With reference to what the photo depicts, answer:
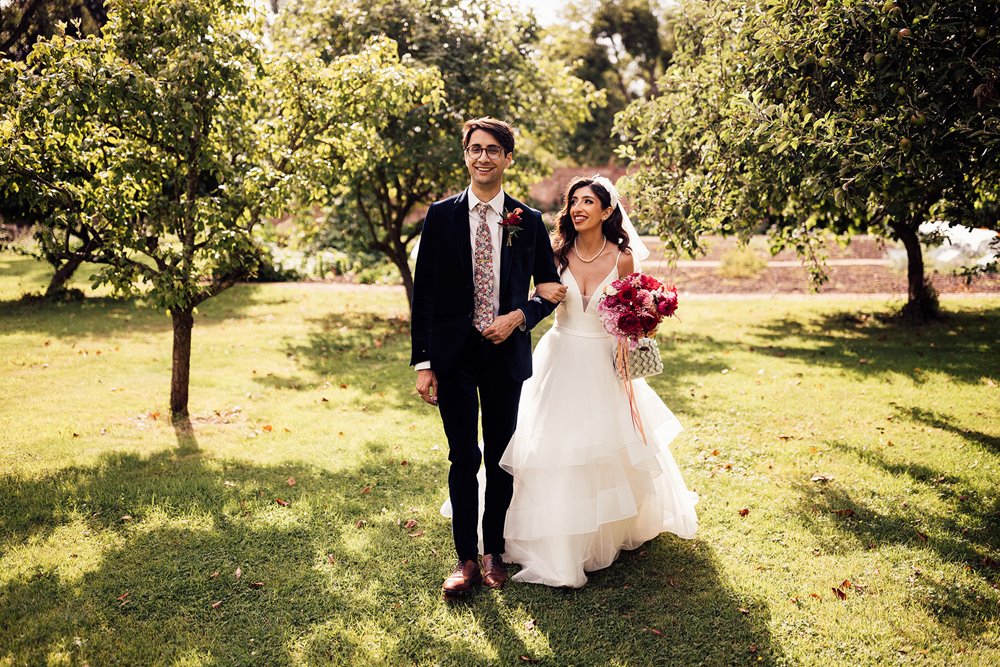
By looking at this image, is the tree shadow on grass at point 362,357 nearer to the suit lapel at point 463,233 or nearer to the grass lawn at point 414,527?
the grass lawn at point 414,527

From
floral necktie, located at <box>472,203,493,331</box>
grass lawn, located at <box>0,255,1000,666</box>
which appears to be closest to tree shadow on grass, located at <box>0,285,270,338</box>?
grass lawn, located at <box>0,255,1000,666</box>

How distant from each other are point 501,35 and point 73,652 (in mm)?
11054

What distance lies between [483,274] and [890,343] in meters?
9.24

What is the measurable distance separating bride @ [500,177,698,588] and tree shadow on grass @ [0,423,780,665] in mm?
210

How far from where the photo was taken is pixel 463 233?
3.98 meters

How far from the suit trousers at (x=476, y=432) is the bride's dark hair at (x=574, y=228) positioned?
97 centimetres

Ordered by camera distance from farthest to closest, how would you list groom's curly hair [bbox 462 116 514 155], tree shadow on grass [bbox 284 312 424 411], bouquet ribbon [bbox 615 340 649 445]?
tree shadow on grass [bbox 284 312 424 411], bouquet ribbon [bbox 615 340 649 445], groom's curly hair [bbox 462 116 514 155]

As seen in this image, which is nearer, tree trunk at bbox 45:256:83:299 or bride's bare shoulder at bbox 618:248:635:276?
bride's bare shoulder at bbox 618:248:635:276

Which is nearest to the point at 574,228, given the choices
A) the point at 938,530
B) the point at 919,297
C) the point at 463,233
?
the point at 463,233

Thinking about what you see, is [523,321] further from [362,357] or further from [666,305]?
[362,357]

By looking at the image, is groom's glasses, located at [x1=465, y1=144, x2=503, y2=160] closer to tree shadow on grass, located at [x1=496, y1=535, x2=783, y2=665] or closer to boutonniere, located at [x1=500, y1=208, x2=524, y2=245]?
boutonniere, located at [x1=500, y1=208, x2=524, y2=245]

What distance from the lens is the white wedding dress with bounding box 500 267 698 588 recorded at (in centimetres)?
429

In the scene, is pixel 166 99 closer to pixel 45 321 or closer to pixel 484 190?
pixel 484 190

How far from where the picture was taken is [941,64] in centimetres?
452
